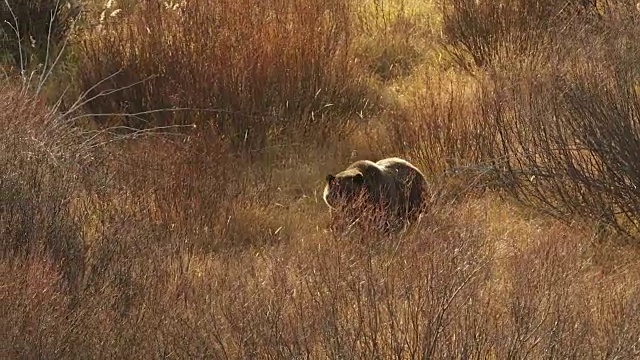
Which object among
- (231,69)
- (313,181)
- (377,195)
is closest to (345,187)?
(377,195)

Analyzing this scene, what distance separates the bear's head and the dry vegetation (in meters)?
0.26

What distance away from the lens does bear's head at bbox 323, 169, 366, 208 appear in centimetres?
610

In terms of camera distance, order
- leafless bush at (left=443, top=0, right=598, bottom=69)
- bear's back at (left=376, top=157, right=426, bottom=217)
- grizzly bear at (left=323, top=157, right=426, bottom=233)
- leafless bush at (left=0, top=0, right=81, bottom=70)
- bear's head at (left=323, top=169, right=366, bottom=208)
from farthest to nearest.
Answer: leafless bush at (left=0, top=0, right=81, bottom=70) → leafless bush at (left=443, top=0, right=598, bottom=69) → bear's back at (left=376, top=157, right=426, bottom=217) → bear's head at (left=323, top=169, right=366, bottom=208) → grizzly bear at (left=323, top=157, right=426, bottom=233)

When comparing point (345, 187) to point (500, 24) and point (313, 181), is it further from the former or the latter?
point (500, 24)

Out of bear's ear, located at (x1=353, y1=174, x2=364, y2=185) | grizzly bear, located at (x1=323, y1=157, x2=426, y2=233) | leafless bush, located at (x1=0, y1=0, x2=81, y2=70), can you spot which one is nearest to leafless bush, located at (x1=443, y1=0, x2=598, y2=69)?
grizzly bear, located at (x1=323, y1=157, x2=426, y2=233)

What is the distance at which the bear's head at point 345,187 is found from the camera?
610 centimetres

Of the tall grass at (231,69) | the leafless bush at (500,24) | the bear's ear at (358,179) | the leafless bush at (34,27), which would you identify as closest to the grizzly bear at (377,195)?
the bear's ear at (358,179)

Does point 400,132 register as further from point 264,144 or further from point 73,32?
point 73,32

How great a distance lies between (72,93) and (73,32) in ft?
3.12

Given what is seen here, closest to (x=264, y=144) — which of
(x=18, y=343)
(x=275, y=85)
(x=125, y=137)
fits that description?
(x=275, y=85)

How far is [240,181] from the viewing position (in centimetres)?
710

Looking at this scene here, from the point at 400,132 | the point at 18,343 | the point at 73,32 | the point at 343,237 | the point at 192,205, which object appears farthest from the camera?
the point at 73,32

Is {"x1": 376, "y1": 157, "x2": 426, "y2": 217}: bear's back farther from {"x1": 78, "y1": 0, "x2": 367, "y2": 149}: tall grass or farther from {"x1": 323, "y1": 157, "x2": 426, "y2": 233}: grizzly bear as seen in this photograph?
{"x1": 78, "y1": 0, "x2": 367, "y2": 149}: tall grass

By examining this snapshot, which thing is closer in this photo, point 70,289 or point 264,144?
point 70,289
